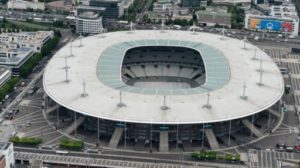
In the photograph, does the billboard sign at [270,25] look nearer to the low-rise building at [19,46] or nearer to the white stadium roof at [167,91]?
the white stadium roof at [167,91]

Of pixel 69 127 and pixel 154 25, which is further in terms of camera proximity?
pixel 154 25

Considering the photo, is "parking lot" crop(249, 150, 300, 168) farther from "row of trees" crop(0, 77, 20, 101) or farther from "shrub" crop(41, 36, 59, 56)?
"shrub" crop(41, 36, 59, 56)

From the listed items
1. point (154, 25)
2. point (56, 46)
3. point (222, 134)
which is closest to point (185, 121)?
point (222, 134)

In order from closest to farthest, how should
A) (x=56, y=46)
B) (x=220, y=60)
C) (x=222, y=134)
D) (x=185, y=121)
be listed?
(x=185, y=121), (x=222, y=134), (x=220, y=60), (x=56, y=46)

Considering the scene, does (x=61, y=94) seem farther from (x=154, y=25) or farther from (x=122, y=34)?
(x=154, y=25)

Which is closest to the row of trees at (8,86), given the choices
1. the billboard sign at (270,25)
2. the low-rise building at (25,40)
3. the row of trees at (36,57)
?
the row of trees at (36,57)

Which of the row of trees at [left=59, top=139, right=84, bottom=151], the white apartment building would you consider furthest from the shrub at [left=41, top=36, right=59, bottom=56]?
the row of trees at [left=59, top=139, right=84, bottom=151]

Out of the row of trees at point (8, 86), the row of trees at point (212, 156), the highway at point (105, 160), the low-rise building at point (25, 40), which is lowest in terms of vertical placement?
the highway at point (105, 160)
